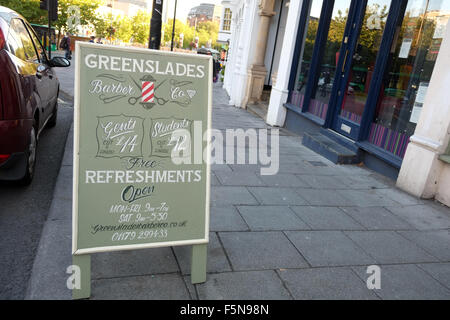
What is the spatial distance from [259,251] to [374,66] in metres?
4.30

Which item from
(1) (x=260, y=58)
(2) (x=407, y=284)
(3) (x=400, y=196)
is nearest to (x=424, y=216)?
(3) (x=400, y=196)

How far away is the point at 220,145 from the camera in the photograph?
21.3 feet

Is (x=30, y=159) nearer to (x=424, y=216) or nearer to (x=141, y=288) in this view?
(x=141, y=288)

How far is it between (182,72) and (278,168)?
337cm

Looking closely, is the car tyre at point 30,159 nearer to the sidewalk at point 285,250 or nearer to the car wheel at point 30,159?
the car wheel at point 30,159

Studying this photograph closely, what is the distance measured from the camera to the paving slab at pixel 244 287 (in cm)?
244

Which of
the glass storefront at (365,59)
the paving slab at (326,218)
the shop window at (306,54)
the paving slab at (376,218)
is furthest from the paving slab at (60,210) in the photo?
the shop window at (306,54)

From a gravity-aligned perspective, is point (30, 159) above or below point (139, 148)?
below

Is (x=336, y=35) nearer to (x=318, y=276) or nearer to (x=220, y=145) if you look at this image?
(x=220, y=145)

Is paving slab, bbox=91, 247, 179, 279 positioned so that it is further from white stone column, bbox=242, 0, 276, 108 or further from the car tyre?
white stone column, bbox=242, 0, 276, 108

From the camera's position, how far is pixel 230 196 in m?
4.17

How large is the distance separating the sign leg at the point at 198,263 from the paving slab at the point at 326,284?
24.5 inches

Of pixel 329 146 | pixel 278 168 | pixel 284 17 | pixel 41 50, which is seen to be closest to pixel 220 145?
pixel 278 168

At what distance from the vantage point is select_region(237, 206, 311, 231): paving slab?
3.52 metres
